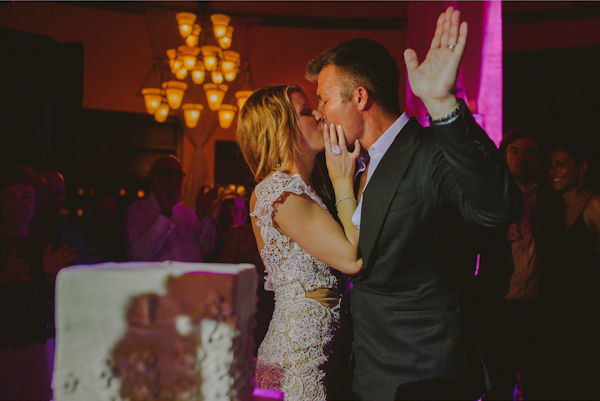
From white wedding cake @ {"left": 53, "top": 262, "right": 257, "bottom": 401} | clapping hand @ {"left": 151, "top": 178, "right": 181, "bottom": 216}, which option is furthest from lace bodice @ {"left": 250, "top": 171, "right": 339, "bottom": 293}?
clapping hand @ {"left": 151, "top": 178, "right": 181, "bottom": 216}

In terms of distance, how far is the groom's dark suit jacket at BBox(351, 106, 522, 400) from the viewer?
140 centimetres

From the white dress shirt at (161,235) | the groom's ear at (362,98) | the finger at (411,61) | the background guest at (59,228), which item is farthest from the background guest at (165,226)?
the finger at (411,61)

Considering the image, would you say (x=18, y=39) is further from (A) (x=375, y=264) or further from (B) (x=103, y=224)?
(A) (x=375, y=264)

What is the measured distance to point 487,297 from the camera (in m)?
2.92

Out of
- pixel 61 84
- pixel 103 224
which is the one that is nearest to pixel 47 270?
pixel 61 84

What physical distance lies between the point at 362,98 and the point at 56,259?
6.28 ft

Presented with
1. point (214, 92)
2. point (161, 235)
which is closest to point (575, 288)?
point (161, 235)

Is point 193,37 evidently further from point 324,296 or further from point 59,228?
point 324,296

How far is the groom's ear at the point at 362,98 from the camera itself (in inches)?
68.4

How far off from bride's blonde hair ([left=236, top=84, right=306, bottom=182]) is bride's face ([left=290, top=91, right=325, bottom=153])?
0.07 ft

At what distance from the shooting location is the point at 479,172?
3.65 ft

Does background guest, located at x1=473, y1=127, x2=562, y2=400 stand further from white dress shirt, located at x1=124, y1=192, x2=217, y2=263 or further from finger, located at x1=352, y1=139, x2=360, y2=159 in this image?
white dress shirt, located at x1=124, y1=192, x2=217, y2=263

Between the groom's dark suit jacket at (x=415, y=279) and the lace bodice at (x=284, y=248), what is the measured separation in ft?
1.02

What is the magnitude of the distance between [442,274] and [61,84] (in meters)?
2.75
